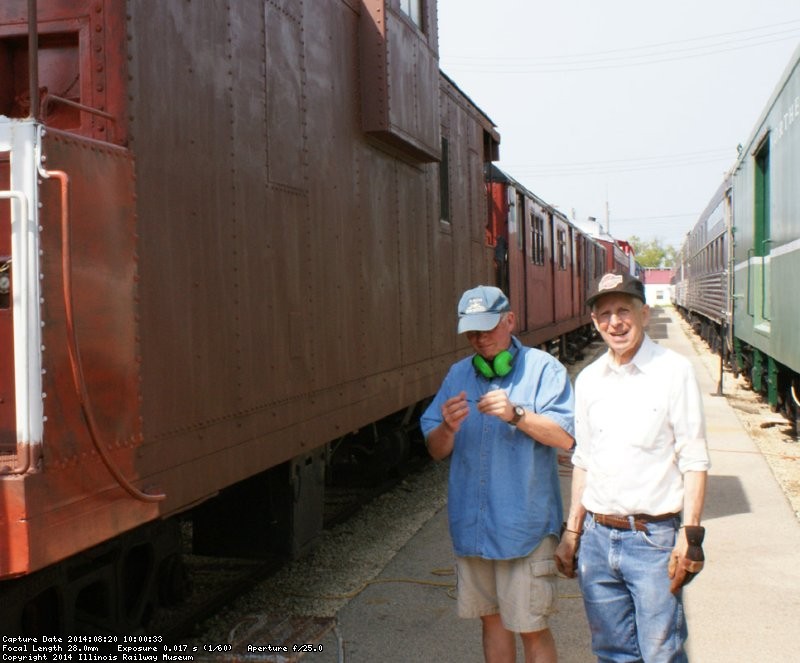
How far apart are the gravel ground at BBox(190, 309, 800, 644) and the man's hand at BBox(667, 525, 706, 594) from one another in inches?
88.9

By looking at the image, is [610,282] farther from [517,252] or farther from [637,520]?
[517,252]

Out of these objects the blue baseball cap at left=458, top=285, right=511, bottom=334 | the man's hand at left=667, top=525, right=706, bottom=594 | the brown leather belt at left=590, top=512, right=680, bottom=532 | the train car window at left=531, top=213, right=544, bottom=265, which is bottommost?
the man's hand at left=667, top=525, right=706, bottom=594

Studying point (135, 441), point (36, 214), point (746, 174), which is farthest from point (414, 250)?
point (746, 174)

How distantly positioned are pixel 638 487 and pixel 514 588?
64 cm

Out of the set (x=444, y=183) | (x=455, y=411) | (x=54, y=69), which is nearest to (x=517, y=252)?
(x=444, y=183)

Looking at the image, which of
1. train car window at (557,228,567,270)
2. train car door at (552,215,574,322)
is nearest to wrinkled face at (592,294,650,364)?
train car door at (552,215,574,322)

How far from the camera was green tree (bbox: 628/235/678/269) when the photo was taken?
138100 millimetres

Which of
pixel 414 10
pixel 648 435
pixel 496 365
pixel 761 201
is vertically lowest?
pixel 648 435

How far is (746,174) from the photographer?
13219 mm

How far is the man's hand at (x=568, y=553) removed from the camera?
3459 millimetres

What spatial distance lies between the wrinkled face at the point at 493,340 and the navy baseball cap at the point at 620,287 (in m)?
0.38

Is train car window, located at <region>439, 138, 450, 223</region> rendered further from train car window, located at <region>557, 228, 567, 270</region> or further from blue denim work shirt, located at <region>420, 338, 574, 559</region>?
train car window, located at <region>557, 228, 567, 270</region>

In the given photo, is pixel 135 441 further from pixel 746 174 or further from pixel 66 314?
pixel 746 174

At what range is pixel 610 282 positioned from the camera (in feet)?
10.9
